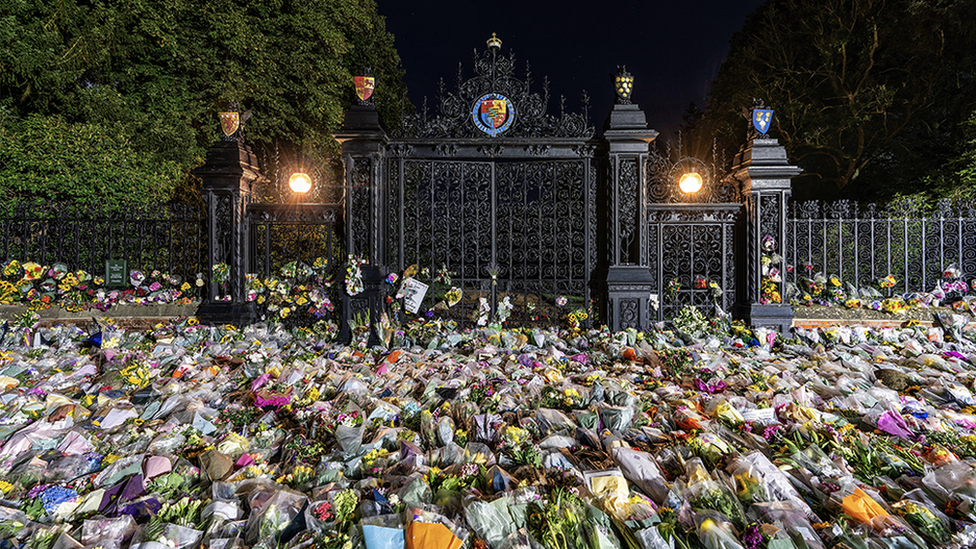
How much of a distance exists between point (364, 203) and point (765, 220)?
528 centimetres

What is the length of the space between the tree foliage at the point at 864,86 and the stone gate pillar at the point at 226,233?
12.4 meters

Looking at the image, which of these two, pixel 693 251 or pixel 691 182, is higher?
pixel 691 182

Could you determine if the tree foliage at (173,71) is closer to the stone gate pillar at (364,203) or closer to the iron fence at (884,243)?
the stone gate pillar at (364,203)

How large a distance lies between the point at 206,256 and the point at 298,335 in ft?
6.31

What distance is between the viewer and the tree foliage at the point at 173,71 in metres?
9.37

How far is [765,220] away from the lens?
605 cm

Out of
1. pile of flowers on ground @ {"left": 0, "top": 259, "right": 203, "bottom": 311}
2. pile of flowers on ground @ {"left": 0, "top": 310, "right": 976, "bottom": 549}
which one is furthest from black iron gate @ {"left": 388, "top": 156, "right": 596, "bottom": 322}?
pile of flowers on ground @ {"left": 0, "top": 259, "right": 203, "bottom": 311}

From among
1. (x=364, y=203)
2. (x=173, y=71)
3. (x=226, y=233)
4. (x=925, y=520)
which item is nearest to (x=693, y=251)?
(x=364, y=203)

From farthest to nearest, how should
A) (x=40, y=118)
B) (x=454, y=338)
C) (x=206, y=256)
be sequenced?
(x=40, y=118) → (x=206, y=256) → (x=454, y=338)

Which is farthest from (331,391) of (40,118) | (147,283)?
(40,118)

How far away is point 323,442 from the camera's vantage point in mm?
2992

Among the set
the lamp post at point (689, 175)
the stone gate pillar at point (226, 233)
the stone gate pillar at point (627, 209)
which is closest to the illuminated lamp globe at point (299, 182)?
the stone gate pillar at point (226, 233)

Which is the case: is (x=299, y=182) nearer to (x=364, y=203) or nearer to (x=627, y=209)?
(x=364, y=203)

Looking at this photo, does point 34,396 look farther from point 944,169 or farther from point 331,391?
point 944,169
